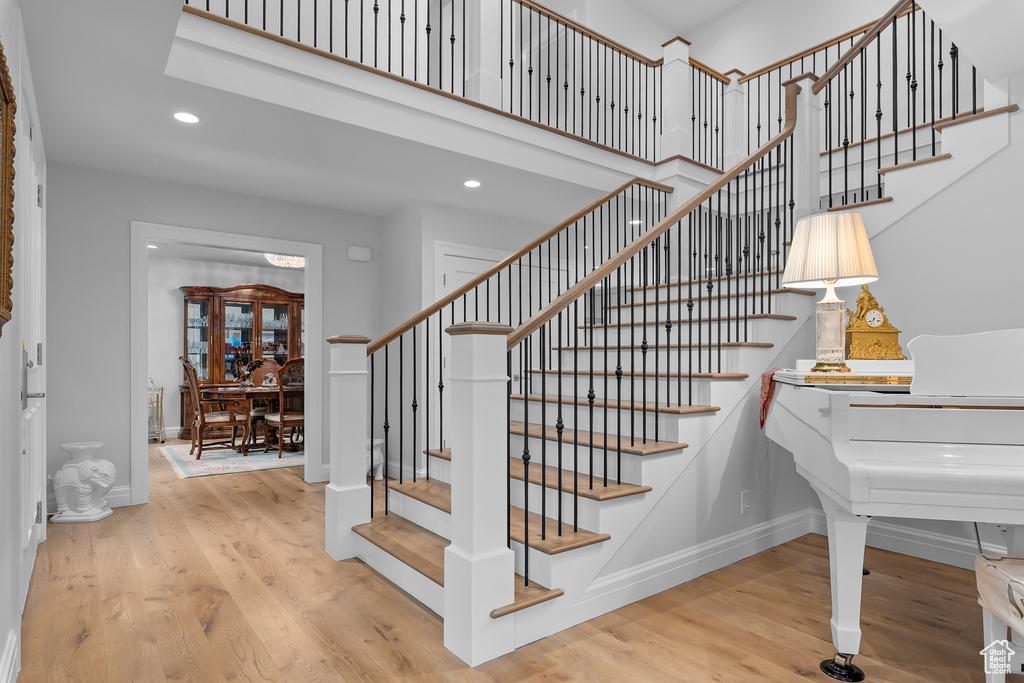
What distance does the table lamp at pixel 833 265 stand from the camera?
226 cm

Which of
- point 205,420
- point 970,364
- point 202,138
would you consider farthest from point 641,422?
point 205,420

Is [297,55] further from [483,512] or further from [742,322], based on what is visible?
[742,322]

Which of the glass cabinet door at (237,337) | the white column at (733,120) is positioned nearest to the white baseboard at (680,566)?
the white column at (733,120)

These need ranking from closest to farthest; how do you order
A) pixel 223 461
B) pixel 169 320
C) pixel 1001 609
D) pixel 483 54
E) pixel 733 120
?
pixel 1001 609, pixel 483 54, pixel 733 120, pixel 223 461, pixel 169 320

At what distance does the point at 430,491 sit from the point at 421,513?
132mm

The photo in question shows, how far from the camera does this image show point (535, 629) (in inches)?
85.6

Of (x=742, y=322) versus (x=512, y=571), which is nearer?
(x=512, y=571)

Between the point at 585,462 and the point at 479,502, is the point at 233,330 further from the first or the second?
the point at 479,502

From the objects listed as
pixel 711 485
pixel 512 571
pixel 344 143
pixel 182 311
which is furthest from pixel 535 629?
pixel 182 311

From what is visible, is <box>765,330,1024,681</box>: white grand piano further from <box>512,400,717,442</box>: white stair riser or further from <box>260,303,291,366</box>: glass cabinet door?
<box>260,303,291,366</box>: glass cabinet door

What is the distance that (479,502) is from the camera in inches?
79.9

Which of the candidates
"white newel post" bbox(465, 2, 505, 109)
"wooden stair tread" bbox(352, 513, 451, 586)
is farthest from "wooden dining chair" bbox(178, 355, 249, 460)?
"white newel post" bbox(465, 2, 505, 109)

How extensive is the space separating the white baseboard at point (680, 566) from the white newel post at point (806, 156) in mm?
1852

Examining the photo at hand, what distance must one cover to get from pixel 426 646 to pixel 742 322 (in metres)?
2.26
